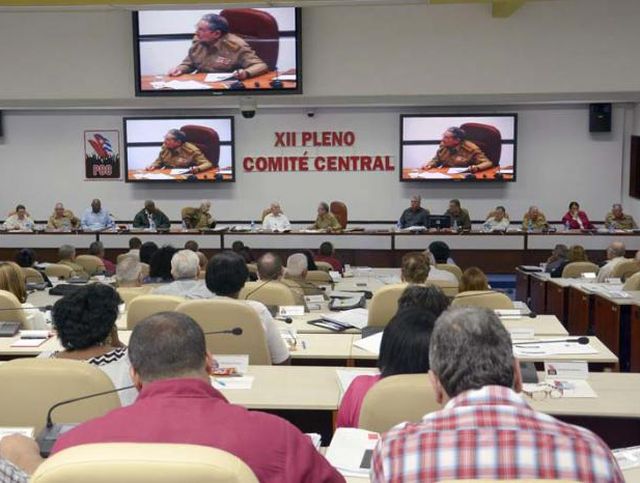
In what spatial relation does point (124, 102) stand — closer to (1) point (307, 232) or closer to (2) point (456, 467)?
(1) point (307, 232)

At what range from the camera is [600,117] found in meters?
15.6

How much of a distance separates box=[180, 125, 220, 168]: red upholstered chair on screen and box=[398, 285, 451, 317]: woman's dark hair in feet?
39.8

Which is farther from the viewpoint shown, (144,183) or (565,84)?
(144,183)

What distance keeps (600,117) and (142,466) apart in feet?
49.9

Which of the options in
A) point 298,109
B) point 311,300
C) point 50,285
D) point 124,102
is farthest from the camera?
point 298,109

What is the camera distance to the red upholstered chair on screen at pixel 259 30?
1042cm

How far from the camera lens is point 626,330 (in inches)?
280

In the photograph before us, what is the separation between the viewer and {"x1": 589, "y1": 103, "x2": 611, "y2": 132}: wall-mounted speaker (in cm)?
1564

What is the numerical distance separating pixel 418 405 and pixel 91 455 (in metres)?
1.38


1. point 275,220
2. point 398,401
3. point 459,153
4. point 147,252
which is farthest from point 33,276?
point 459,153

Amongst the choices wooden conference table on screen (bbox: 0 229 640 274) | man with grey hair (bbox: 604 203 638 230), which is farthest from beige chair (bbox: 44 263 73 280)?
man with grey hair (bbox: 604 203 638 230)

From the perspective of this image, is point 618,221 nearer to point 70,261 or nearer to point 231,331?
point 70,261

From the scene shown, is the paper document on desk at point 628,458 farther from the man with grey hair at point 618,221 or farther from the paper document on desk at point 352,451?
the man with grey hair at point 618,221

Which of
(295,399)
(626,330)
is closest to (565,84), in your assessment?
(626,330)
